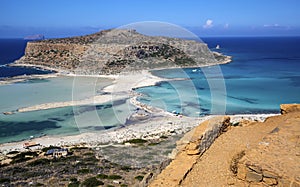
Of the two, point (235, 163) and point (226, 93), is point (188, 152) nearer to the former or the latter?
point (235, 163)

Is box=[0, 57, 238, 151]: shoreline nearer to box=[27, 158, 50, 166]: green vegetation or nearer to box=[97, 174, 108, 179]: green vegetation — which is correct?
box=[27, 158, 50, 166]: green vegetation

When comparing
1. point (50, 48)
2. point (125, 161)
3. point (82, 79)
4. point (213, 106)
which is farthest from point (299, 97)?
point (50, 48)

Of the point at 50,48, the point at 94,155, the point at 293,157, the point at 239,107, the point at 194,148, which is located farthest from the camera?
the point at 50,48

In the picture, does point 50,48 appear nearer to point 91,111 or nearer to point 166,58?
point 166,58

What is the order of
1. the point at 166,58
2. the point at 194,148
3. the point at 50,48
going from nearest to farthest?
the point at 194,148 → the point at 166,58 → the point at 50,48

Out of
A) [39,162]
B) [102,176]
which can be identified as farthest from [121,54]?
[102,176]

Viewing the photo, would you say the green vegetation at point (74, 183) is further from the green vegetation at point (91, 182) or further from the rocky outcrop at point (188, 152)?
the rocky outcrop at point (188, 152)

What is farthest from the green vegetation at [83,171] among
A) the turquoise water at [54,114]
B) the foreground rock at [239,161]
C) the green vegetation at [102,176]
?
the turquoise water at [54,114]
